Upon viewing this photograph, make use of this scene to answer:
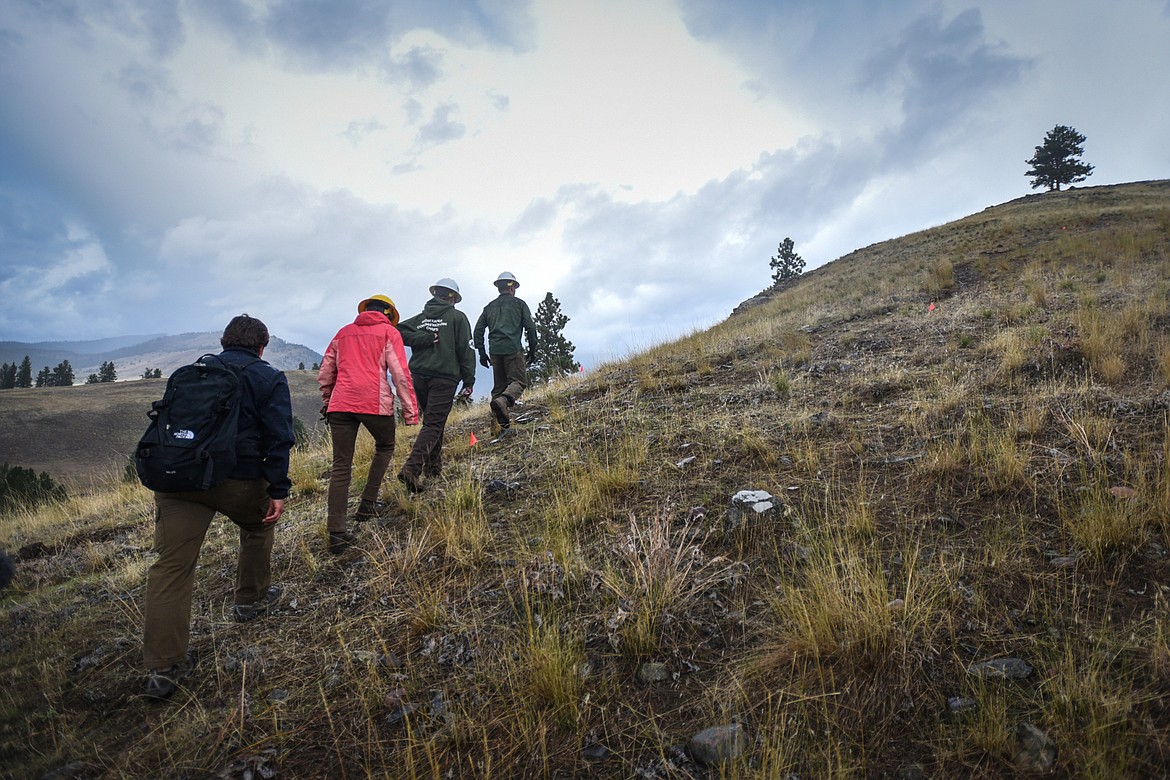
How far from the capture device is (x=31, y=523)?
8469mm

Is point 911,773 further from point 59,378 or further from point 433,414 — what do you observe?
point 59,378

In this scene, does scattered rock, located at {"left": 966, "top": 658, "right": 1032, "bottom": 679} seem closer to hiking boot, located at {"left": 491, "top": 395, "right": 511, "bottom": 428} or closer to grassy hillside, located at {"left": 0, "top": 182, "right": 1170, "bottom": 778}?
grassy hillside, located at {"left": 0, "top": 182, "right": 1170, "bottom": 778}

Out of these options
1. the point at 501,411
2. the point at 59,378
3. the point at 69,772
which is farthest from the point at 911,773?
the point at 59,378

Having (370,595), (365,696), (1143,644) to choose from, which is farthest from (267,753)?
(1143,644)

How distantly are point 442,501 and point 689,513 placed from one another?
2.48m

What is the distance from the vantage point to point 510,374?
28.1 ft

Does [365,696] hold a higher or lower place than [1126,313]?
lower

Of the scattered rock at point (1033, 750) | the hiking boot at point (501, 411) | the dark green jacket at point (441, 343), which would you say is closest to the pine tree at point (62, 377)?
the hiking boot at point (501, 411)

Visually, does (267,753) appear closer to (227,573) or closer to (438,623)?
(438,623)

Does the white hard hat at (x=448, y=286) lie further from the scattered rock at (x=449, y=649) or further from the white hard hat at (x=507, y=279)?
the scattered rock at (x=449, y=649)

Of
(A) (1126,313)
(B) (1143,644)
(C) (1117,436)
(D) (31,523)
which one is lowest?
(D) (31,523)

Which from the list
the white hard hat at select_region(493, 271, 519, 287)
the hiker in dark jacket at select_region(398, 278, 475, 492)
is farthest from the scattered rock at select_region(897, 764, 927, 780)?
the white hard hat at select_region(493, 271, 519, 287)

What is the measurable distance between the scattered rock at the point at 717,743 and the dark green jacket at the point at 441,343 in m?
4.58

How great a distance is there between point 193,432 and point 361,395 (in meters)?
1.67
